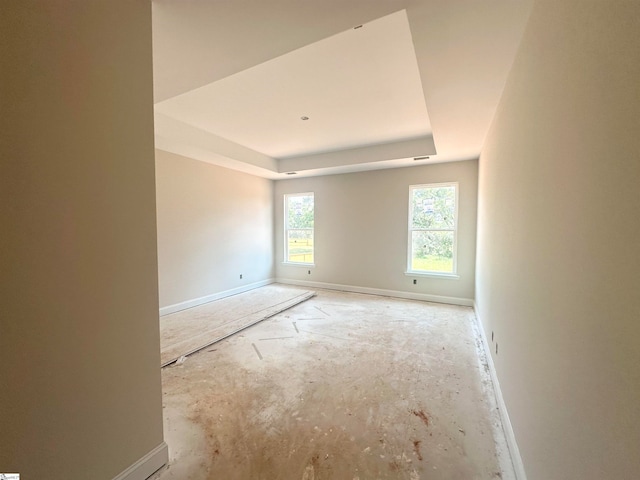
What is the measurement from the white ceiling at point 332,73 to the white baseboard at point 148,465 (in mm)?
2511

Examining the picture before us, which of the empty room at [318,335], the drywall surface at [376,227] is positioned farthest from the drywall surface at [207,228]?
the empty room at [318,335]

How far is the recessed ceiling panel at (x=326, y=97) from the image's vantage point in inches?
83.4

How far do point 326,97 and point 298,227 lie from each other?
3.78m

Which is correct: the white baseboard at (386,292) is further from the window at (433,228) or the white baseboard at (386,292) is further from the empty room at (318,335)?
the empty room at (318,335)

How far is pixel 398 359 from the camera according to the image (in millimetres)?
2777

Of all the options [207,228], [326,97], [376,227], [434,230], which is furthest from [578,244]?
[207,228]

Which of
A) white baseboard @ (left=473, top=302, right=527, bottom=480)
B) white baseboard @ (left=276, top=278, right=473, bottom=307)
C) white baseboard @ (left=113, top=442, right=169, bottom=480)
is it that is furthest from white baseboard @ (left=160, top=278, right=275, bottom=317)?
white baseboard @ (left=473, top=302, right=527, bottom=480)

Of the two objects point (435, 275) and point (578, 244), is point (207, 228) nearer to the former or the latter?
point (435, 275)

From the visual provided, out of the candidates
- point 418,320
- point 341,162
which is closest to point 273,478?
point 418,320

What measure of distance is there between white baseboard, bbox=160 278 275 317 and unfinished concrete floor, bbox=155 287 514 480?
1606mm

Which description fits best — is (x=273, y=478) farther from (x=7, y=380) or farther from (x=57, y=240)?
(x=57, y=240)

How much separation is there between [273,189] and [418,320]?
441cm

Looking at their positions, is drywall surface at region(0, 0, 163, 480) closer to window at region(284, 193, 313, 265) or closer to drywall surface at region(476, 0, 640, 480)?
drywall surface at region(476, 0, 640, 480)

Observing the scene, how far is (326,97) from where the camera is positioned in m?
2.94
